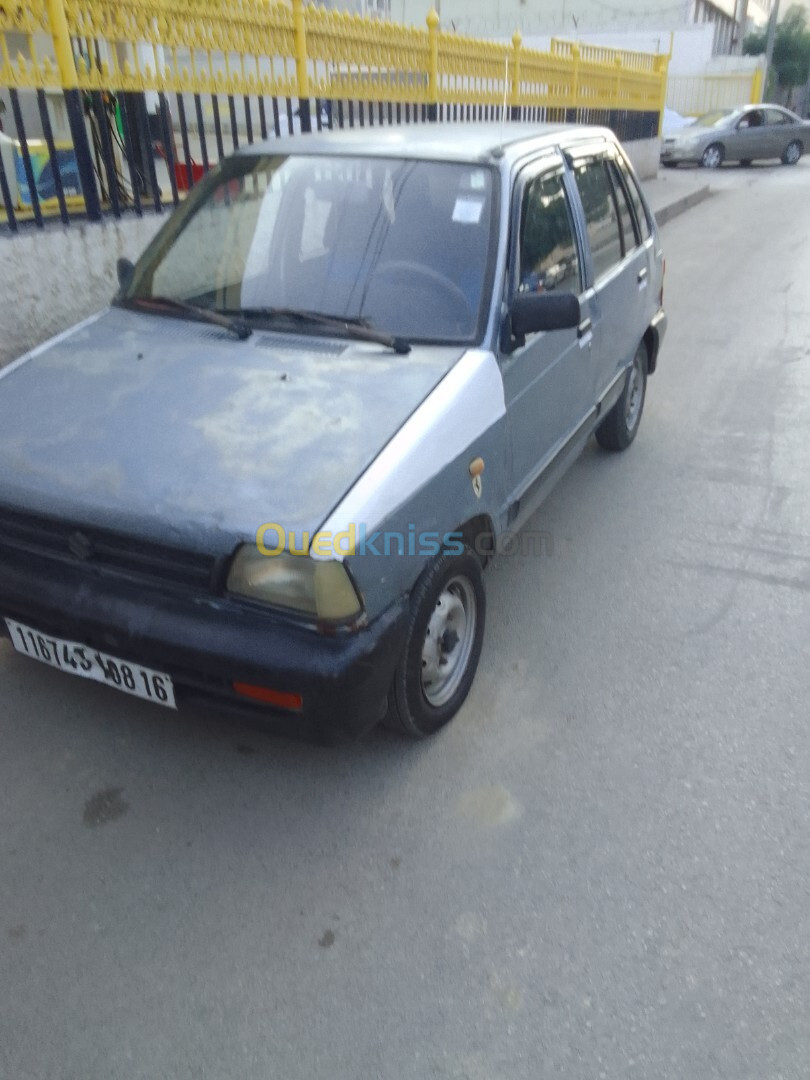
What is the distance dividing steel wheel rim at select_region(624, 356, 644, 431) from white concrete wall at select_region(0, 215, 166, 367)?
10.7 ft

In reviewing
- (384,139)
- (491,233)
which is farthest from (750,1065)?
(384,139)

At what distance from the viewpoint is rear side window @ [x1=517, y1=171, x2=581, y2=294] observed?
10.5 feet

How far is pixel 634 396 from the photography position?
525 cm

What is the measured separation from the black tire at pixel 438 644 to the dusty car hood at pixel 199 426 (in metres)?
0.49

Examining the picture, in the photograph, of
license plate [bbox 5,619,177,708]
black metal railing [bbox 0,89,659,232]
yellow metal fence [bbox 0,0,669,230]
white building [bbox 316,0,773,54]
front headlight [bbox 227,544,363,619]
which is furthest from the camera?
white building [bbox 316,0,773,54]

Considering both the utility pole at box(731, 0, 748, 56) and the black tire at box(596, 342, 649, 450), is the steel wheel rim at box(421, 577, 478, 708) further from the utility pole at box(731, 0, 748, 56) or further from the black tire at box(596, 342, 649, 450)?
the utility pole at box(731, 0, 748, 56)

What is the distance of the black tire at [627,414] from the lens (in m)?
5.03

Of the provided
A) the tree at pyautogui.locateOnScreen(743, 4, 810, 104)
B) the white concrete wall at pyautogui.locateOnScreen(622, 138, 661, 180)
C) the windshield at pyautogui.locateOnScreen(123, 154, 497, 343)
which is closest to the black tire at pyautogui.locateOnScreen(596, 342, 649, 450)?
the windshield at pyautogui.locateOnScreen(123, 154, 497, 343)

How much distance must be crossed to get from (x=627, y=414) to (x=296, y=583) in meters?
3.53

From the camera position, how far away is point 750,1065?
1922 millimetres

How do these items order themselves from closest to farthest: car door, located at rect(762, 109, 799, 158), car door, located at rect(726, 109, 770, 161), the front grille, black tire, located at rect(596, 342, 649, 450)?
the front grille
black tire, located at rect(596, 342, 649, 450)
car door, located at rect(726, 109, 770, 161)
car door, located at rect(762, 109, 799, 158)

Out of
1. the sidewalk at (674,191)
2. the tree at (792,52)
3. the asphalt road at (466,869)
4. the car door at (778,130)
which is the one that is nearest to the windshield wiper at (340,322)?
the asphalt road at (466,869)

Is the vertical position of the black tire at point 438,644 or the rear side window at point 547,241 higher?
the rear side window at point 547,241

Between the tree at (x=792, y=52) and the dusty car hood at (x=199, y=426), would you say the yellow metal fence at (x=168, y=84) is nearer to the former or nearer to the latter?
the dusty car hood at (x=199, y=426)
